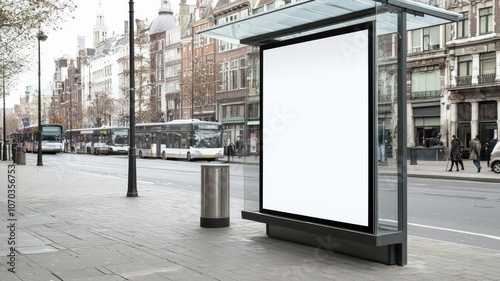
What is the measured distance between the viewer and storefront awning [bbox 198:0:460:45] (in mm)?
6512

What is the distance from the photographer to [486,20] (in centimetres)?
4156

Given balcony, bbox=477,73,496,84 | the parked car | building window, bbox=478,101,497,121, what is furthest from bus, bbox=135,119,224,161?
the parked car

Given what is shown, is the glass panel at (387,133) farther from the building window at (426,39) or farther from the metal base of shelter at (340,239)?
the building window at (426,39)

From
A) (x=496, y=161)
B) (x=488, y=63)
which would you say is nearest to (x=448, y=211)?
(x=496, y=161)

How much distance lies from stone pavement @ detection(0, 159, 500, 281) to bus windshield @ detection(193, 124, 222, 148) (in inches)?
1285

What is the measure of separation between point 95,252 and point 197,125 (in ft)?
120

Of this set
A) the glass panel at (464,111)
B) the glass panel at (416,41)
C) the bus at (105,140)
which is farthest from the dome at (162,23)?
the glass panel at (464,111)

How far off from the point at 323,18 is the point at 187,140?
1502 inches

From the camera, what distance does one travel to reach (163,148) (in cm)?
4947

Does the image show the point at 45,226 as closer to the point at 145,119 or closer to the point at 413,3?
the point at 413,3

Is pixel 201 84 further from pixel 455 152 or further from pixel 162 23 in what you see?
pixel 162 23

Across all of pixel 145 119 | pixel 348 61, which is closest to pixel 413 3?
pixel 348 61

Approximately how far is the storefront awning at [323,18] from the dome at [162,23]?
Answer: 8914 cm

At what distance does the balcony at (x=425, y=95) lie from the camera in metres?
44.8
